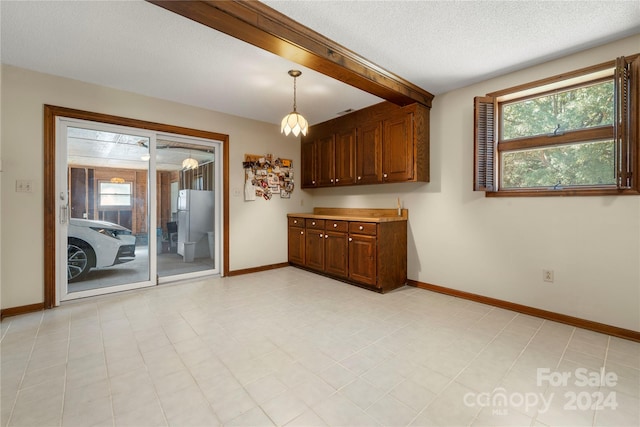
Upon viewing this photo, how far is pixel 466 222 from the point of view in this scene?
3.41m

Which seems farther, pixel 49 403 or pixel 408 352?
pixel 408 352

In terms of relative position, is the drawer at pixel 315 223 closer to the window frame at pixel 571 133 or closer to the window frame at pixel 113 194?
the window frame at pixel 571 133

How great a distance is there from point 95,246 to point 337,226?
3100 mm

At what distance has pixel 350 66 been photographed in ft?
8.61

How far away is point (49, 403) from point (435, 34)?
3.64m

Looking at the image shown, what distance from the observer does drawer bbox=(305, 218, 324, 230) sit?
14.5ft

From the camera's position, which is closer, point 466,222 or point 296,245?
point 466,222

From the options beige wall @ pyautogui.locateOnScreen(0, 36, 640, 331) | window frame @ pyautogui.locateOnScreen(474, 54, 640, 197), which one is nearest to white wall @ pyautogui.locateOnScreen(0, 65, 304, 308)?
beige wall @ pyautogui.locateOnScreen(0, 36, 640, 331)

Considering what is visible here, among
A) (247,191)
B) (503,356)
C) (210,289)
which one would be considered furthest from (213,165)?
(503,356)

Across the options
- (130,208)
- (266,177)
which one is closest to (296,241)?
(266,177)

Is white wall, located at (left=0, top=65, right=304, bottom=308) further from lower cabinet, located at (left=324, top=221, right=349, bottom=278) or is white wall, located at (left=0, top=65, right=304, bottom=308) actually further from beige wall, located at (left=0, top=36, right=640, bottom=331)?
lower cabinet, located at (left=324, top=221, right=349, bottom=278)

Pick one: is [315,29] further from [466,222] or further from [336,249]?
[336,249]

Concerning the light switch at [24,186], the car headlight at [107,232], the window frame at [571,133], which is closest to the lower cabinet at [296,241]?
the car headlight at [107,232]

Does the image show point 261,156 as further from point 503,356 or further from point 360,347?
point 503,356
